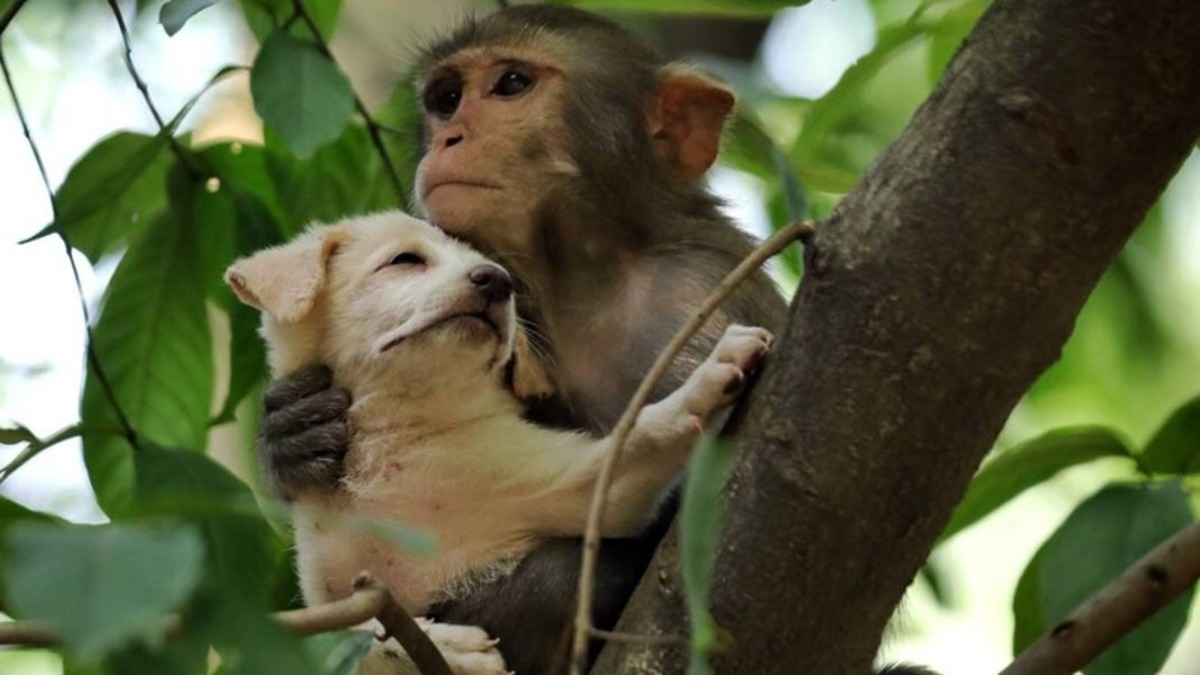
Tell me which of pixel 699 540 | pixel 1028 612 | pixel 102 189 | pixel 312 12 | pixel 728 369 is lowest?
pixel 1028 612

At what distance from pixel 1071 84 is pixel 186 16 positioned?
1.33 m

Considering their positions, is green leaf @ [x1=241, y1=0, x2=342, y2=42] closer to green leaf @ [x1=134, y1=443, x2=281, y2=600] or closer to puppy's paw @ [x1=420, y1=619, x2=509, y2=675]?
green leaf @ [x1=134, y1=443, x2=281, y2=600]

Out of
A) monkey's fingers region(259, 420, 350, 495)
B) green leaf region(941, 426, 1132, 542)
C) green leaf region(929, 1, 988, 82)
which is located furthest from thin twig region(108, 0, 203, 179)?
green leaf region(941, 426, 1132, 542)

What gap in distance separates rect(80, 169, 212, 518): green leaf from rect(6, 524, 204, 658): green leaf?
229 centimetres

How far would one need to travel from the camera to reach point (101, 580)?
Answer: 1608 millimetres

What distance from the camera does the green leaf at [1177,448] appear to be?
11.3ft

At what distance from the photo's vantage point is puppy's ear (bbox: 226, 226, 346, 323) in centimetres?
342

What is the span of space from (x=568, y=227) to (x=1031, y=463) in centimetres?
107

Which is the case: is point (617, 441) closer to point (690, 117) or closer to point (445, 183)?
point (445, 183)

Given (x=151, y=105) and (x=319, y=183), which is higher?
(x=151, y=105)

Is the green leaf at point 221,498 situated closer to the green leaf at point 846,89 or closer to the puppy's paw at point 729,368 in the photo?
the puppy's paw at point 729,368

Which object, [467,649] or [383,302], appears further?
[383,302]

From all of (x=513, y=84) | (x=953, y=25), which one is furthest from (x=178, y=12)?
(x=953, y=25)

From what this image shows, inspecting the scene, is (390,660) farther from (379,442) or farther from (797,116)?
(797,116)
